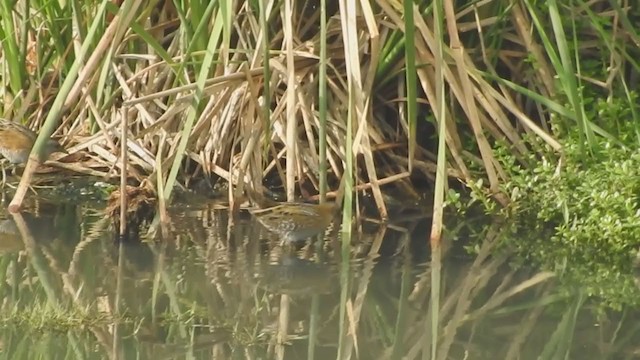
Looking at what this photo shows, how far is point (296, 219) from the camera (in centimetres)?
458

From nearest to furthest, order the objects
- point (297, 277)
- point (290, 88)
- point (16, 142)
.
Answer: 1. point (297, 277)
2. point (290, 88)
3. point (16, 142)

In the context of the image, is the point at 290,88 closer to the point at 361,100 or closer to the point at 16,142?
the point at 361,100

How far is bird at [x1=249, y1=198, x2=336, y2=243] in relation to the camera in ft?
15.0

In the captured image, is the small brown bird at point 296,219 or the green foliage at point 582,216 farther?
the small brown bird at point 296,219

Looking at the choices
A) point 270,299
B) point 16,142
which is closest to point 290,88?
point 270,299

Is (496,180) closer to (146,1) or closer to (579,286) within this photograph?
(579,286)

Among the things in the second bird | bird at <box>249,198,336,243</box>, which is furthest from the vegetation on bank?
the second bird

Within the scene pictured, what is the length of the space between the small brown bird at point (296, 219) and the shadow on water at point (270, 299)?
0.23ft

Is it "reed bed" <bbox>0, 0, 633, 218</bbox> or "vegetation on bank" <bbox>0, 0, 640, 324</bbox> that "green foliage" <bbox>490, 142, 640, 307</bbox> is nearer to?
"vegetation on bank" <bbox>0, 0, 640, 324</bbox>

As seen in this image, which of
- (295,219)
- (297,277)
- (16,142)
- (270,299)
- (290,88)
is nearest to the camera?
(270,299)

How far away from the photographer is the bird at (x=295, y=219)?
15.0ft

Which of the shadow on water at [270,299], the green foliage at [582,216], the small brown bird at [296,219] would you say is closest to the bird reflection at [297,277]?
the shadow on water at [270,299]

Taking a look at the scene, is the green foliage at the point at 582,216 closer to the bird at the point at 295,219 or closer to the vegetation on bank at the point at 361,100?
the vegetation on bank at the point at 361,100

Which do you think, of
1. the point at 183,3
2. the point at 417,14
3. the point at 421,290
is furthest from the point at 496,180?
the point at 183,3
